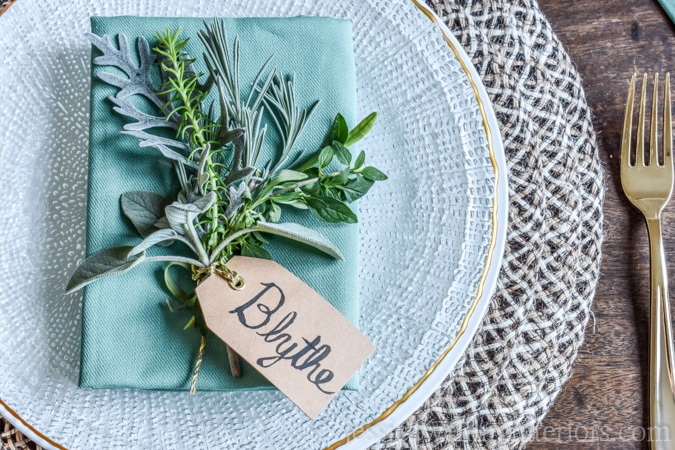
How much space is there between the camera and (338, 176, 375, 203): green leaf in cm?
59

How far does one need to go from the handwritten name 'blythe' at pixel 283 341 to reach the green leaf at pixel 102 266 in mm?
102

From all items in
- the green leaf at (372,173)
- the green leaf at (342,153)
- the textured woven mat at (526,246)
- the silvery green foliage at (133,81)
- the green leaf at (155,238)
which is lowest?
the textured woven mat at (526,246)

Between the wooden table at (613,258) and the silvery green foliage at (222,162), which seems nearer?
the silvery green foliage at (222,162)

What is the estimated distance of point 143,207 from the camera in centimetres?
59

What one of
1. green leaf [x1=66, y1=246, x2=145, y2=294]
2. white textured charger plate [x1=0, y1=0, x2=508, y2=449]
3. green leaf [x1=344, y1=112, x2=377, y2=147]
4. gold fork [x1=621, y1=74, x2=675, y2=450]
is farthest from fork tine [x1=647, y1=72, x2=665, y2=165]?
green leaf [x1=66, y1=246, x2=145, y2=294]

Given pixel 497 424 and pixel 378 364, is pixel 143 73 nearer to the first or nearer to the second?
pixel 378 364

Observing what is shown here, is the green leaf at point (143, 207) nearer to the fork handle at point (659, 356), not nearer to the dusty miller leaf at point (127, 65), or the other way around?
the dusty miller leaf at point (127, 65)

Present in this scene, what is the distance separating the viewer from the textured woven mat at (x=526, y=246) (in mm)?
719

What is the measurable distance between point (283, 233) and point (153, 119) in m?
0.17

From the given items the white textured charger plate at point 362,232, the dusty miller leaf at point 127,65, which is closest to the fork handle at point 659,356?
the white textured charger plate at point 362,232

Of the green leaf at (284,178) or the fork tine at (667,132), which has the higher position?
the green leaf at (284,178)

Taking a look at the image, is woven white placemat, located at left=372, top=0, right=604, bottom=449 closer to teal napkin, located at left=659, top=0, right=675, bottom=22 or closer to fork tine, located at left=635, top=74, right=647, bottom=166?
fork tine, located at left=635, top=74, right=647, bottom=166

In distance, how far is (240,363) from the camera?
1.99 feet

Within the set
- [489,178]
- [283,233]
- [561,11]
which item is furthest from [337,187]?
[561,11]
